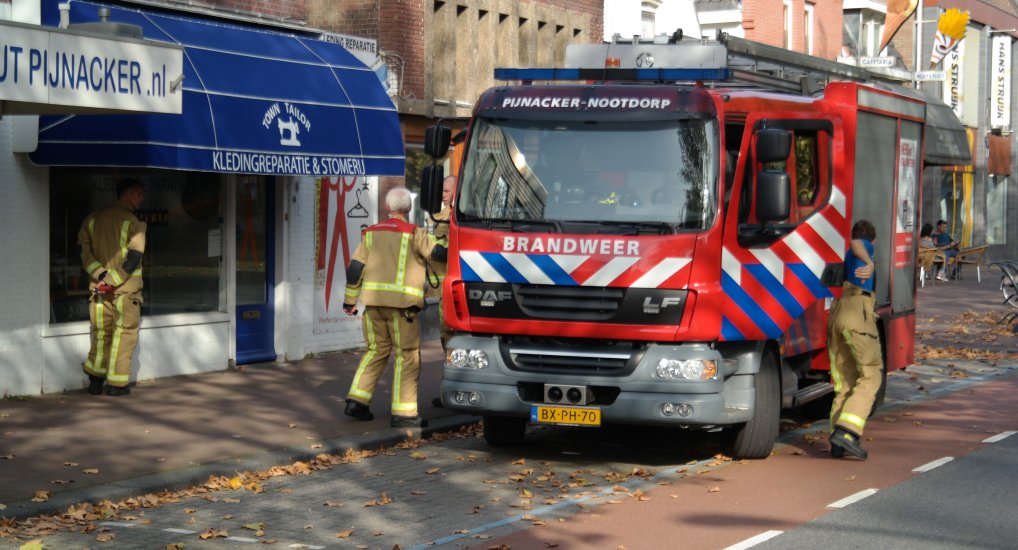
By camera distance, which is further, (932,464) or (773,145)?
(932,464)

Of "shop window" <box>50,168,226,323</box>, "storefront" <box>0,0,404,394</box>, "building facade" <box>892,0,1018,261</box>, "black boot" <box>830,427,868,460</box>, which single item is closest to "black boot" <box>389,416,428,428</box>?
"storefront" <box>0,0,404,394</box>

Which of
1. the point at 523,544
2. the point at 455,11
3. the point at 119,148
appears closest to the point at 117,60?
the point at 119,148

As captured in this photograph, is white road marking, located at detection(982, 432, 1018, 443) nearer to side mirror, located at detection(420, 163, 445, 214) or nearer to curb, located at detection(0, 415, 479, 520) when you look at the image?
curb, located at detection(0, 415, 479, 520)

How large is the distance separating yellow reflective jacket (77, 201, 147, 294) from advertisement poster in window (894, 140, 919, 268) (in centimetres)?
695

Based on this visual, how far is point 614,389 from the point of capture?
1063 cm

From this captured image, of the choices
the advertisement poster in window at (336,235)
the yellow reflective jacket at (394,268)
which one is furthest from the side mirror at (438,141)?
the advertisement poster in window at (336,235)

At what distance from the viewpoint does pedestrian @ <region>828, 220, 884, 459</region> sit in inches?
445

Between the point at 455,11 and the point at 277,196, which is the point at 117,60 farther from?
the point at 455,11

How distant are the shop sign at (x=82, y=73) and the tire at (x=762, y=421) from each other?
520 centimetres

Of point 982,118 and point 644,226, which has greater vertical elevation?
point 982,118

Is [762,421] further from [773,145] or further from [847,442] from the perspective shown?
[773,145]

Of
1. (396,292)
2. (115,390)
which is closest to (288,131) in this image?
(115,390)

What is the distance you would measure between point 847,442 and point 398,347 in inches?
145

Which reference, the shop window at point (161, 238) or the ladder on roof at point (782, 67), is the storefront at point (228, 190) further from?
the ladder on roof at point (782, 67)
